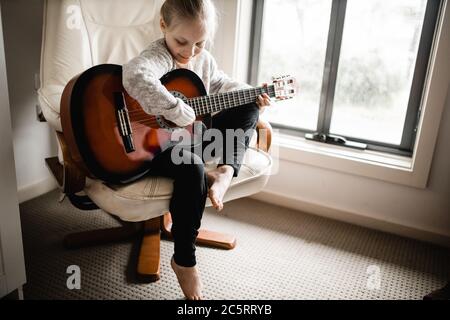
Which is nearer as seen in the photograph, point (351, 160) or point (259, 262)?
point (259, 262)

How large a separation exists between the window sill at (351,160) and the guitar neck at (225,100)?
54cm

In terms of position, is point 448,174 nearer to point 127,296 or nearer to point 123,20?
point 127,296

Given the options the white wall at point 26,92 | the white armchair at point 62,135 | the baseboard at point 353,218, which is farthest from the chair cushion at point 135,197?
the baseboard at point 353,218

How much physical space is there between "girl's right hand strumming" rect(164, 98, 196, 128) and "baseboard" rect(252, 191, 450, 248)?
0.89 metres

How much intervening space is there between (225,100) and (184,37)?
228mm

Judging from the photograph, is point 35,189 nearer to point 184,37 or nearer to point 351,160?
point 184,37

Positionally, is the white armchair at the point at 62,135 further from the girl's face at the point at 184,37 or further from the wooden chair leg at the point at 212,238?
the girl's face at the point at 184,37

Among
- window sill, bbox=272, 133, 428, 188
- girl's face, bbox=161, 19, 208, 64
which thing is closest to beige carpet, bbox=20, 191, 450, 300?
window sill, bbox=272, 133, 428, 188

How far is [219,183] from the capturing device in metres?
1.12

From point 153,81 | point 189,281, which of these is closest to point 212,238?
point 189,281

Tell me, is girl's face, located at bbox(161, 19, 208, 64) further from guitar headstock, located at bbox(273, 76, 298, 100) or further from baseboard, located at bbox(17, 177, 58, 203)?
baseboard, located at bbox(17, 177, 58, 203)
